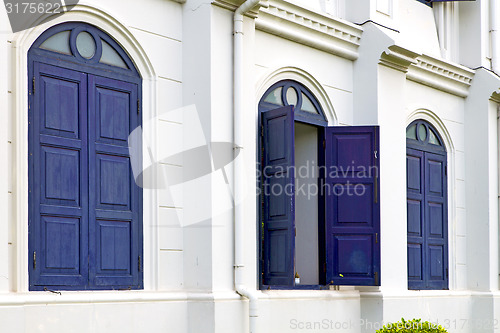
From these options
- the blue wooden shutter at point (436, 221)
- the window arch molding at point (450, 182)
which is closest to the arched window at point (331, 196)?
the blue wooden shutter at point (436, 221)

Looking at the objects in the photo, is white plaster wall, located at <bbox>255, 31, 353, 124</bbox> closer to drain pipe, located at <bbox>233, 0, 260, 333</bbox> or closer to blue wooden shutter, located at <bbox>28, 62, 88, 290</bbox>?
drain pipe, located at <bbox>233, 0, 260, 333</bbox>

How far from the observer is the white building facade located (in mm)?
7031

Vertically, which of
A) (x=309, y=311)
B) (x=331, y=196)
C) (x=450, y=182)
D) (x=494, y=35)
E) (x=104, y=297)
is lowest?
(x=309, y=311)

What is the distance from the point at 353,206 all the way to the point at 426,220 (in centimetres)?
227

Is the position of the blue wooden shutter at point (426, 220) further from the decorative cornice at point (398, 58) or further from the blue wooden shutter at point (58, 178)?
the blue wooden shutter at point (58, 178)

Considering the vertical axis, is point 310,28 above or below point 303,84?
above

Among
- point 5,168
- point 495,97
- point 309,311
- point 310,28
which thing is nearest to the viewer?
point 5,168

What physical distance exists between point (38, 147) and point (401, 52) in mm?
5472

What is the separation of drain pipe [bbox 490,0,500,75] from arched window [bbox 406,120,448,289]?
1637mm

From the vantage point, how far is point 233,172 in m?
8.38

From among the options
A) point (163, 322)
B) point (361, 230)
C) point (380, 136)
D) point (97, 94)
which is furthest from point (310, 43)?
point (163, 322)

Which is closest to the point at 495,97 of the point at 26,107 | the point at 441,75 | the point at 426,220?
the point at 441,75

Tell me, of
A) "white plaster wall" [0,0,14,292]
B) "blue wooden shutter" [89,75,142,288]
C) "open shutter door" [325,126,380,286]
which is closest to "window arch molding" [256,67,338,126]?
"open shutter door" [325,126,380,286]

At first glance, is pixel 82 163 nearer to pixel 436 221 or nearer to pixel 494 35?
pixel 436 221
